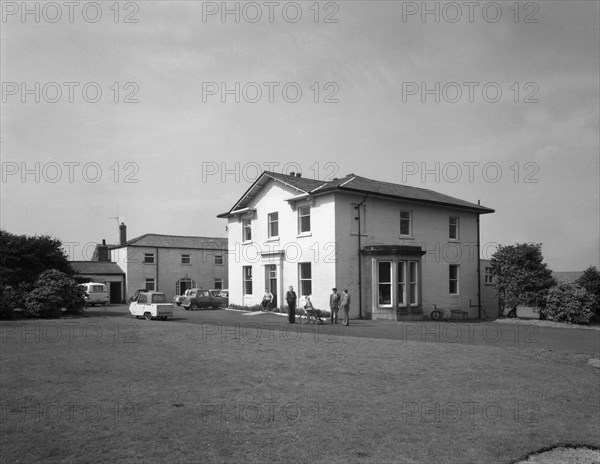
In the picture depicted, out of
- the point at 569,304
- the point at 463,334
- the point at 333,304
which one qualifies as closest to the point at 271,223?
the point at 333,304

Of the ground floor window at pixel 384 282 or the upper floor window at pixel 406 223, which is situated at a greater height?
the upper floor window at pixel 406 223

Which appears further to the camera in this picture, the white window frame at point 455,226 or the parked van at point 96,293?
the parked van at point 96,293

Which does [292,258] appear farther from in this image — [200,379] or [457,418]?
[457,418]

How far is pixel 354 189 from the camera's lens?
96.3ft

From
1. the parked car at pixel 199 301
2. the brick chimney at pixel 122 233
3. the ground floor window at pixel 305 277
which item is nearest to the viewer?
the ground floor window at pixel 305 277

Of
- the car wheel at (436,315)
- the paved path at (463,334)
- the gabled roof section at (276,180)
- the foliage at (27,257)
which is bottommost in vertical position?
the car wheel at (436,315)

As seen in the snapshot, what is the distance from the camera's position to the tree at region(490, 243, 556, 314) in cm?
2920

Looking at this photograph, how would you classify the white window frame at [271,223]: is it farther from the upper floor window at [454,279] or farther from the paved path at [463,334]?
the upper floor window at [454,279]

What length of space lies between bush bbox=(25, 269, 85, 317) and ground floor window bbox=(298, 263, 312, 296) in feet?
45.0

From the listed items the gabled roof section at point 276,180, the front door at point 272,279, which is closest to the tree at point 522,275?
the gabled roof section at point 276,180

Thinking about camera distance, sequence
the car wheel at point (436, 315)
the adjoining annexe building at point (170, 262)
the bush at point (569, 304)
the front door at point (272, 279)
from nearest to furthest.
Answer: the bush at point (569, 304) < the car wheel at point (436, 315) < the front door at point (272, 279) < the adjoining annexe building at point (170, 262)

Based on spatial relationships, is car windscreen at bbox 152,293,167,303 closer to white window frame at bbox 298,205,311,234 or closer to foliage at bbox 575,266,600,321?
white window frame at bbox 298,205,311,234

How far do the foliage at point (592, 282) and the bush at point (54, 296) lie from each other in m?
29.1

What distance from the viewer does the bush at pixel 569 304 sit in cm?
2659
